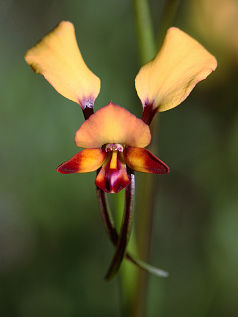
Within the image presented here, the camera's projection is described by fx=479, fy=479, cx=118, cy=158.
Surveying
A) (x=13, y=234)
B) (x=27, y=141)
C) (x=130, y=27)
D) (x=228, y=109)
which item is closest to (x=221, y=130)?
(x=228, y=109)

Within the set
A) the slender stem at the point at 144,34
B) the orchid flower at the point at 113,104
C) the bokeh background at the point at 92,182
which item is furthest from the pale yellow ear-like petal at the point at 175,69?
the bokeh background at the point at 92,182

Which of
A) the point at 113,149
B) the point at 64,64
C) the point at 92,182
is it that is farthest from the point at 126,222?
the point at 92,182

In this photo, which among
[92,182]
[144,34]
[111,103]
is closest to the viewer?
[111,103]

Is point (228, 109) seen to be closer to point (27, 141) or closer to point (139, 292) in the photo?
point (27, 141)

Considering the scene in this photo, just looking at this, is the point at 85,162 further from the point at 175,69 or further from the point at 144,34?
the point at 144,34

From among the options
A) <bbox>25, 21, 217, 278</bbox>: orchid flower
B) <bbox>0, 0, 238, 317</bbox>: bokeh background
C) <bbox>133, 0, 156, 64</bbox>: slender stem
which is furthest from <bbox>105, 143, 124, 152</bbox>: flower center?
<bbox>0, 0, 238, 317</bbox>: bokeh background

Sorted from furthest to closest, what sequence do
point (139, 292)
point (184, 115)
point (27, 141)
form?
1. point (184, 115)
2. point (27, 141)
3. point (139, 292)

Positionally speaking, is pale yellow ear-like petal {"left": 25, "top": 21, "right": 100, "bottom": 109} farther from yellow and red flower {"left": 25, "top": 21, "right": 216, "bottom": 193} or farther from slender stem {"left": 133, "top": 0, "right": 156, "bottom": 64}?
slender stem {"left": 133, "top": 0, "right": 156, "bottom": 64}

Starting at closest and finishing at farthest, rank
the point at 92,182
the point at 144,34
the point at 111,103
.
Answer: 1. the point at 111,103
2. the point at 144,34
3. the point at 92,182
